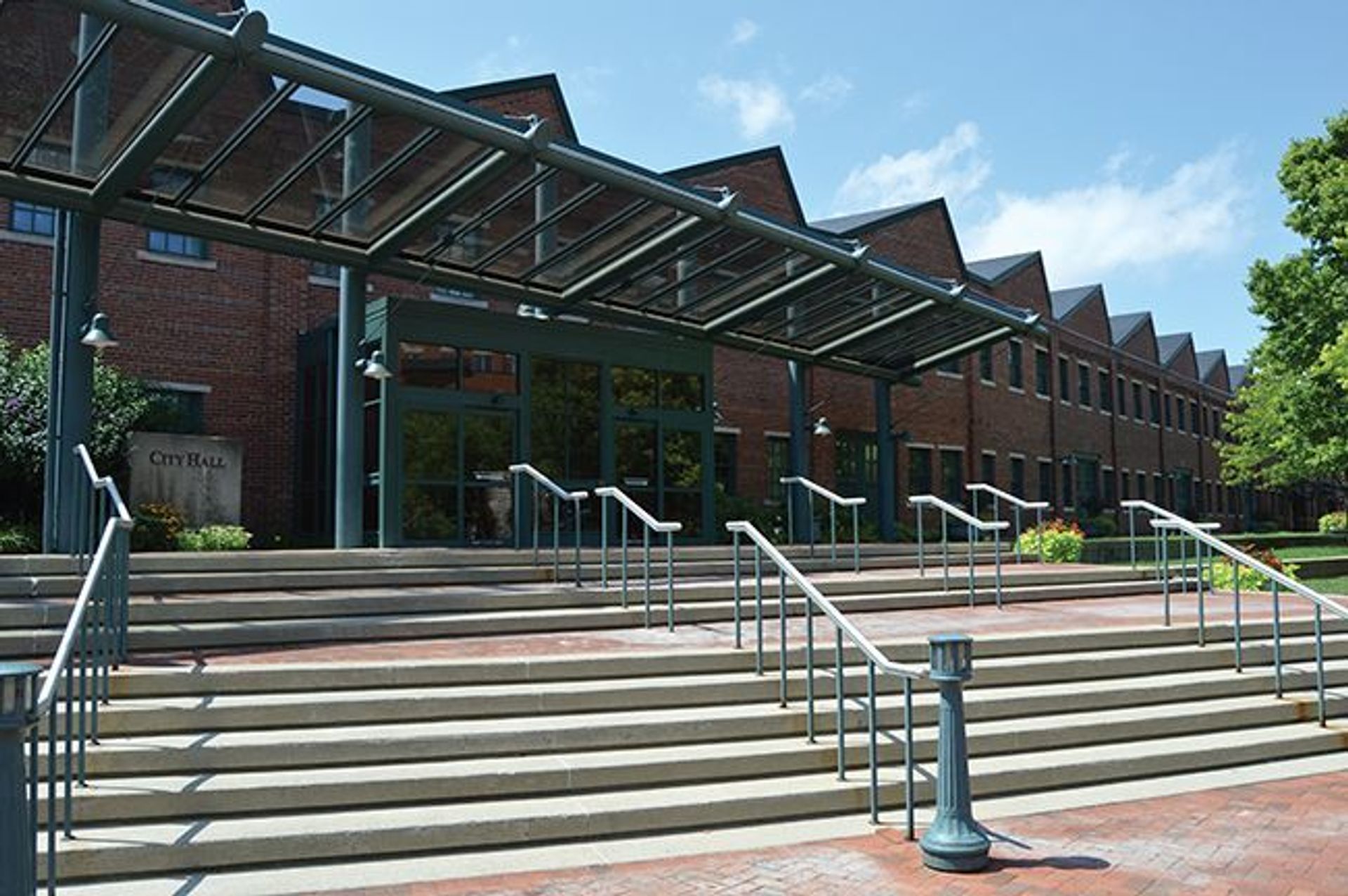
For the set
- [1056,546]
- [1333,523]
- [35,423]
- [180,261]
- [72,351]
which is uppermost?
[180,261]

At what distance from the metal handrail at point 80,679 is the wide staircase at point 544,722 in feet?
0.41

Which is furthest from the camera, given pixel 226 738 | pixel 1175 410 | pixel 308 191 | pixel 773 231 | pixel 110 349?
pixel 1175 410

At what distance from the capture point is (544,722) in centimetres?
650

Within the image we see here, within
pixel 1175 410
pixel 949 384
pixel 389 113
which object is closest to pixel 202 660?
pixel 389 113

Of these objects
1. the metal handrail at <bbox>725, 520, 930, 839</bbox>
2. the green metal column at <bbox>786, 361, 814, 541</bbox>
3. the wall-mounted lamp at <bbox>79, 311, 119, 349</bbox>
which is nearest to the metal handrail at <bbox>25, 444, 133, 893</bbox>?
the wall-mounted lamp at <bbox>79, 311, 119, 349</bbox>

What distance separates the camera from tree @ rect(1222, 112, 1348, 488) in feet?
84.4

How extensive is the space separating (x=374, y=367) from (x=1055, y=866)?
385 inches

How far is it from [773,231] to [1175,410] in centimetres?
3825

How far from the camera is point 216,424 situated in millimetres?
17344

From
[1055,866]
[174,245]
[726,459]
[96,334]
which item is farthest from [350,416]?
[726,459]

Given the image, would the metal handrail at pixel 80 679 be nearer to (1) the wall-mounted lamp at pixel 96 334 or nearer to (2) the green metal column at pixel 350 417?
(1) the wall-mounted lamp at pixel 96 334

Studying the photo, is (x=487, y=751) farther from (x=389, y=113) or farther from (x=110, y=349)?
(x=110, y=349)

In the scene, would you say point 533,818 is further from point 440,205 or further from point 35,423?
point 35,423

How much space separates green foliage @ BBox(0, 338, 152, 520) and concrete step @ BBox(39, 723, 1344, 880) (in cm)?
969
